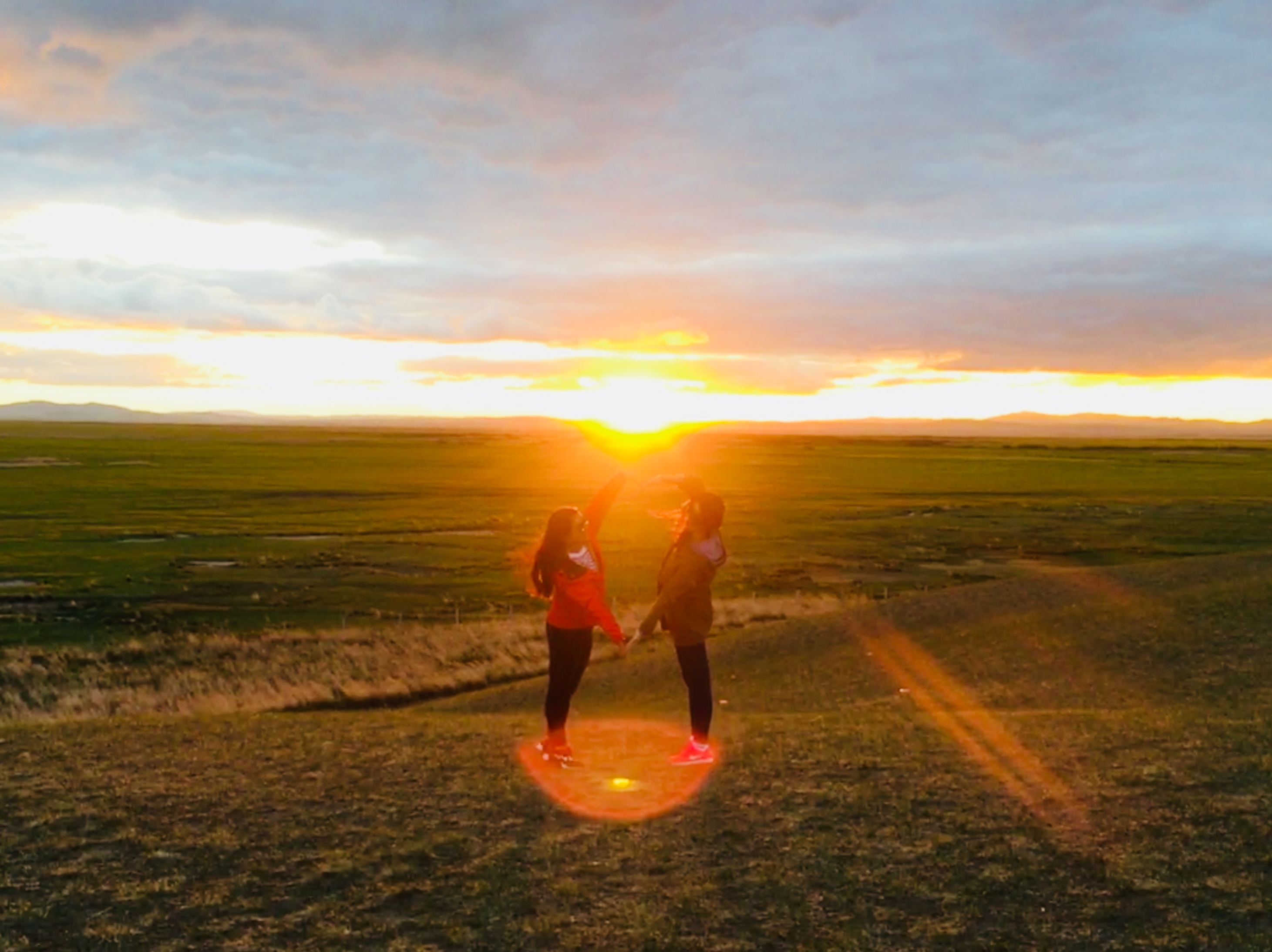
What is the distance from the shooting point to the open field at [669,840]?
6.08 meters

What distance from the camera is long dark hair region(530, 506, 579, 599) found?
8648 millimetres

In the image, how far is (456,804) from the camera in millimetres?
8211

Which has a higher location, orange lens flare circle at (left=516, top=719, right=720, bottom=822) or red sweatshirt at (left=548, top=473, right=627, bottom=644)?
red sweatshirt at (left=548, top=473, right=627, bottom=644)

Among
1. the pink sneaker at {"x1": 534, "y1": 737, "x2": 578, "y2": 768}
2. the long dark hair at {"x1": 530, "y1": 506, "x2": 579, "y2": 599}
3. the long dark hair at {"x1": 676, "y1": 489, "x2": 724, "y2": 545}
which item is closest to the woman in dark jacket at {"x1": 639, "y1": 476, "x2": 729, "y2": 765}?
the long dark hair at {"x1": 676, "y1": 489, "x2": 724, "y2": 545}

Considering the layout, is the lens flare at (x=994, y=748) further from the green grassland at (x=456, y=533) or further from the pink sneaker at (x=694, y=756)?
the green grassland at (x=456, y=533)

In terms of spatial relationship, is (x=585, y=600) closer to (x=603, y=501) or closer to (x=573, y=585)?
(x=573, y=585)

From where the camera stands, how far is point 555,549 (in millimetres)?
8656

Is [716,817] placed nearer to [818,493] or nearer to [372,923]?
A: [372,923]

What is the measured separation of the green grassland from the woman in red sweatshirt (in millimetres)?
691

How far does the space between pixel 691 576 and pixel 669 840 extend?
213 centimetres

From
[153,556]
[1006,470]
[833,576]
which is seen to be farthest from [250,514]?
[1006,470]

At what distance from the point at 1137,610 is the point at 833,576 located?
914 inches

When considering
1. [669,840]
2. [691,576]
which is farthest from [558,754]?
[669,840]

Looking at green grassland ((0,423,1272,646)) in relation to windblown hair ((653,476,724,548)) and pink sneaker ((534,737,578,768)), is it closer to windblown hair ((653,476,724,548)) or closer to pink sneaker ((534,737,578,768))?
windblown hair ((653,476,724,548))
